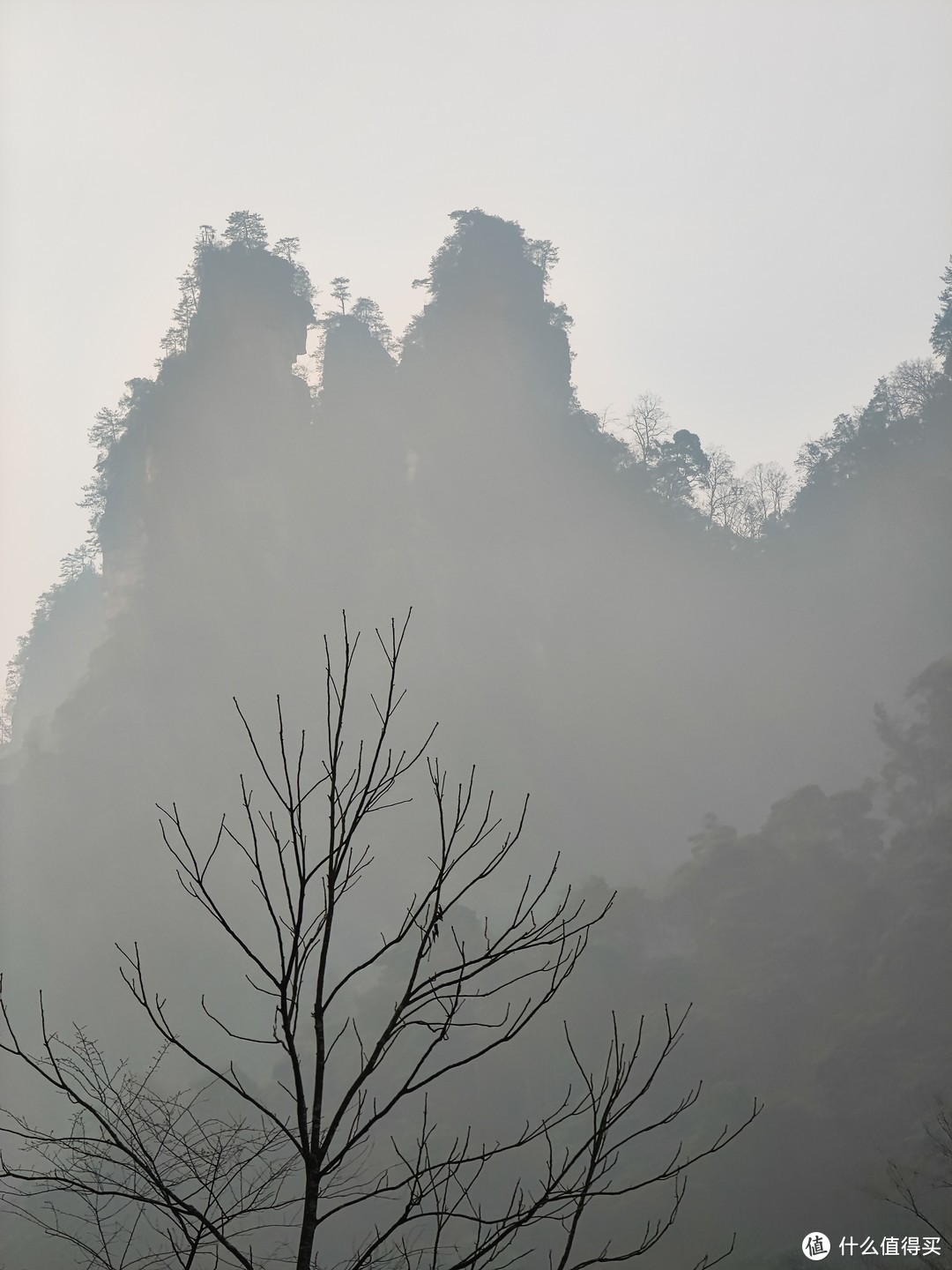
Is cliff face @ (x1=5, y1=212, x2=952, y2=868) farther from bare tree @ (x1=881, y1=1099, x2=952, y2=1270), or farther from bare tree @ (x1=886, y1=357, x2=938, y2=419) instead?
bare tree @ (x1=881, y1=1099, x2=952, y2=1270)

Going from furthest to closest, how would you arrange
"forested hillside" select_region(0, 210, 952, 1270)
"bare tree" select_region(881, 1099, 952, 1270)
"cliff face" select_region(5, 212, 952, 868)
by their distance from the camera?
"cliff face" select_region(5, 212, 952, 868), "forested hillside" select_region(0, 210, 952, 1270), "bare tree" select_region(881, 1099, 952, 1270)

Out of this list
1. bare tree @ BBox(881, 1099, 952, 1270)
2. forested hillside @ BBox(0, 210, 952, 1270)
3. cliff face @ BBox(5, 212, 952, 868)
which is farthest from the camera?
cliff face @ BBox(5, 212, 952, 868)

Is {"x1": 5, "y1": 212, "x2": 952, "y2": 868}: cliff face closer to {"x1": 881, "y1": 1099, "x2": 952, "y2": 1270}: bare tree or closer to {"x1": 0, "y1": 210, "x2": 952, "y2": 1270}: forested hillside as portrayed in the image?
{"x1": 0, "y1": 210, "x2": 952, "y2": 1270}: forested hillside

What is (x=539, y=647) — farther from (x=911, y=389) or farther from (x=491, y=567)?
(x=911, y=389)

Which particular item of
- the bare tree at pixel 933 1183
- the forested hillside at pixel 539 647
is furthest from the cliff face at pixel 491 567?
the bare tree at pixel 933 1183

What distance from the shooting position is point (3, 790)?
35562mm

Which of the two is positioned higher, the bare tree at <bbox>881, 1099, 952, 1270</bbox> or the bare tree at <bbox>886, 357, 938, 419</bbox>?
the bare tree at <bbox>886, 357, 938, 419</bbox>

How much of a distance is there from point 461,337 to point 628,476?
1131 cm

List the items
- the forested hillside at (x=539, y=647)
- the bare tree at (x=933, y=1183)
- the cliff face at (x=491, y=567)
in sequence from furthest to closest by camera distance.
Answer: the cliff face at (x=491, y=567)
the forested hillside at (x=539, y=647)
the bare tree at (x=933, y=1183)

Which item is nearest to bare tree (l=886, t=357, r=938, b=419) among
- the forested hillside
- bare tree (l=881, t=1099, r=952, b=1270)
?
the forested hillside

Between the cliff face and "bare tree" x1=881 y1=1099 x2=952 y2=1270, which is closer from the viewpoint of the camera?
"bare tree" x1=881 y1=1099 x2=952 y2=1270

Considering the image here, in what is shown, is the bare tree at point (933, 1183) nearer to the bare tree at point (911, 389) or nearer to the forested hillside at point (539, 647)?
the forested hillside at point (539, 647)

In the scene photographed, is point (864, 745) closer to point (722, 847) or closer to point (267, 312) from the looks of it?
point (722, 847)

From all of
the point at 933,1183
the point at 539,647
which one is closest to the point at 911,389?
the point at 539,647
